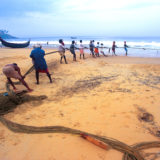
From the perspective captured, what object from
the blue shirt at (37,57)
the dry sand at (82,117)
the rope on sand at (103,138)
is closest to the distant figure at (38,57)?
the blue shirt at (37,57)

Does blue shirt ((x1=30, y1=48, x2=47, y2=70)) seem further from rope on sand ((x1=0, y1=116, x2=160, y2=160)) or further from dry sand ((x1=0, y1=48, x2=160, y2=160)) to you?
rope on sand ((x1=0, y1=116, x2=160, y2=160))

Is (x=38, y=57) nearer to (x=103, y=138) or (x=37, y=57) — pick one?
(x=37, y=57)

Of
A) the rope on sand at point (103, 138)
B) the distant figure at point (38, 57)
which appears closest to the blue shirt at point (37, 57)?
the distant figure at point (38, 57)

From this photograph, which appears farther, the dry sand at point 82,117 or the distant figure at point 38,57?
the distant figure at point 38,57

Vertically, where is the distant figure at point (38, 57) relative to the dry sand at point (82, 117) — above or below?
above

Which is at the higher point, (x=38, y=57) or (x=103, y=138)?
(x=38, y=57)

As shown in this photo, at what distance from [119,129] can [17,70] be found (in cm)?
320

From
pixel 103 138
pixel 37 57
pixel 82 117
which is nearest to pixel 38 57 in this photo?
pixel 37 57

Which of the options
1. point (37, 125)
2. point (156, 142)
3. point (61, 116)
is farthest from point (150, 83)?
point (37, 125)

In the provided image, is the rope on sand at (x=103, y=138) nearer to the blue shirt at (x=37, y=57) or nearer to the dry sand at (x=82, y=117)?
the dry sand at (x=82, y=117)

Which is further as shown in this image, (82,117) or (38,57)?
(38,57)

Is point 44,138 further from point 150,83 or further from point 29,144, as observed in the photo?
point 150,83

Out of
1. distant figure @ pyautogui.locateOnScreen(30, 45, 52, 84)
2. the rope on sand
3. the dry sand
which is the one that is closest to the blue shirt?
distant figure @ pyautogui.locateOnScreen(30, 45, 52, 84)

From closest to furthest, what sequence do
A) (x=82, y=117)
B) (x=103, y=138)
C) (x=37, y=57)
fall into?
(x=103, y=138) → (x=82, y=117) → (x=37, y=57)
